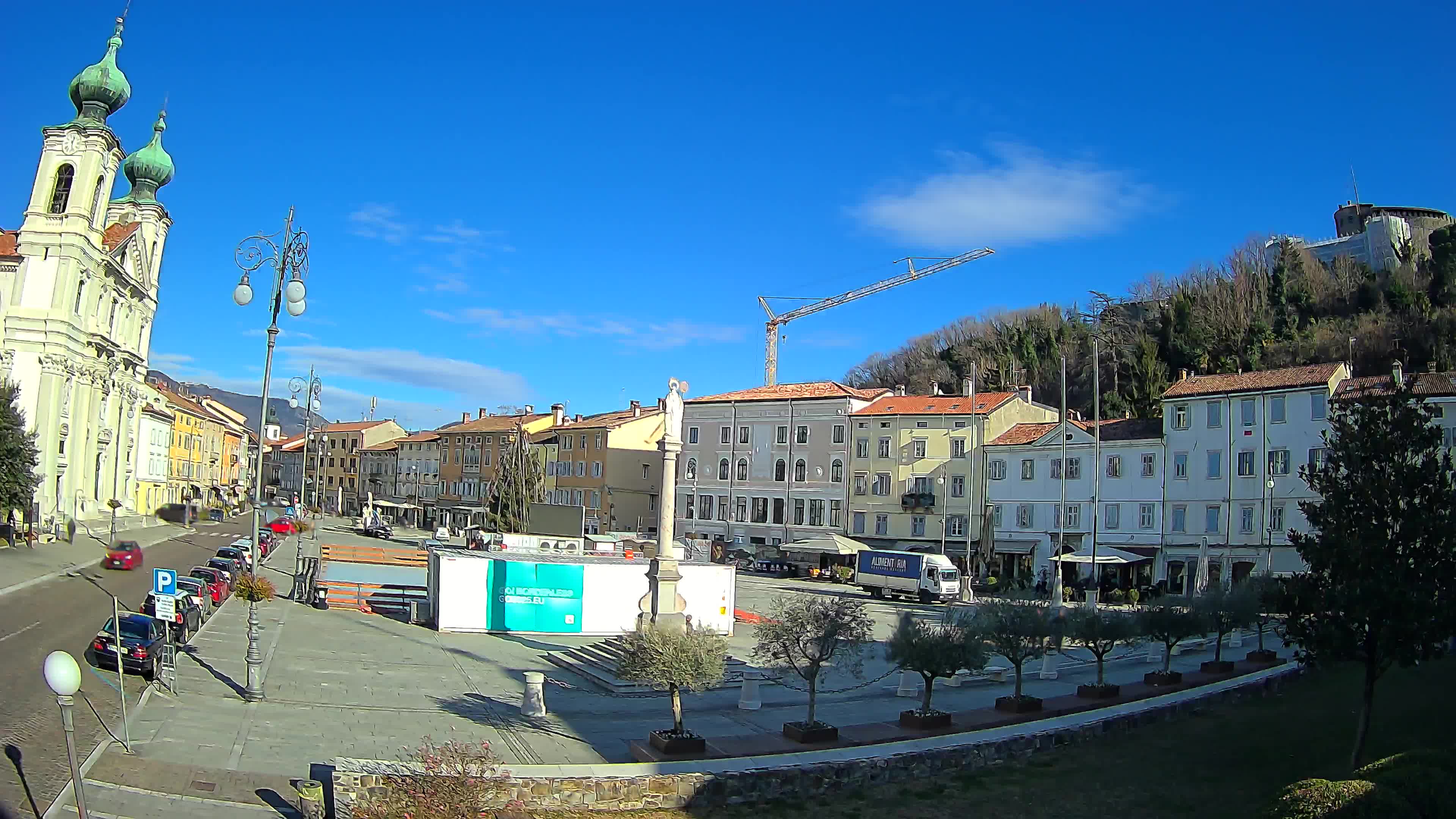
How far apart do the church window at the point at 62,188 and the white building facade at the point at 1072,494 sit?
58.3 metres

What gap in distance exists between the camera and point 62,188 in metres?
59.9

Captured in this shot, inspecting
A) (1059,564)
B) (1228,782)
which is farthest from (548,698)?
(1059,564)

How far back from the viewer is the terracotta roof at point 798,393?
232 ft

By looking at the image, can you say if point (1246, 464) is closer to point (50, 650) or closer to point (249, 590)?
point (249, 590)

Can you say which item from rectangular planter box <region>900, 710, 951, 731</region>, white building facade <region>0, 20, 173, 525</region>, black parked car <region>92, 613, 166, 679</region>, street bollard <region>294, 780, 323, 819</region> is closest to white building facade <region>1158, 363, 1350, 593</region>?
rectangular planter box <region>900, 710, 951, 731</region>

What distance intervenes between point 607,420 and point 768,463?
19.0m

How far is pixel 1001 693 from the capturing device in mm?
23531

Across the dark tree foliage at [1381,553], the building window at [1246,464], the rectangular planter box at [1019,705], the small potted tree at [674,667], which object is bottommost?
the rectangular planter box at [1019,705]

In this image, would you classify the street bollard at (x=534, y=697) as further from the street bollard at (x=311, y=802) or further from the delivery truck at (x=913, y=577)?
the delivery truck at (x=913, y=577)

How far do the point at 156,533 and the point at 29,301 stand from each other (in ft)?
54.1

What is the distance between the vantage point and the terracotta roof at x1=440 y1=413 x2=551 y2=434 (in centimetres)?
9550

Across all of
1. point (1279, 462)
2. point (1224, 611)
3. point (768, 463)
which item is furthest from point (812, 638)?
point (768, 463)

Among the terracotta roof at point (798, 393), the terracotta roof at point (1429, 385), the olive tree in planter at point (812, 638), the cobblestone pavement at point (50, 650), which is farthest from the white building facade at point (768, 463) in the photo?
the olive tree in planter at point (812, 638)

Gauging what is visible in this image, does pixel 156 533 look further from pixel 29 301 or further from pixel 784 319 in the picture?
pixel 784 319
